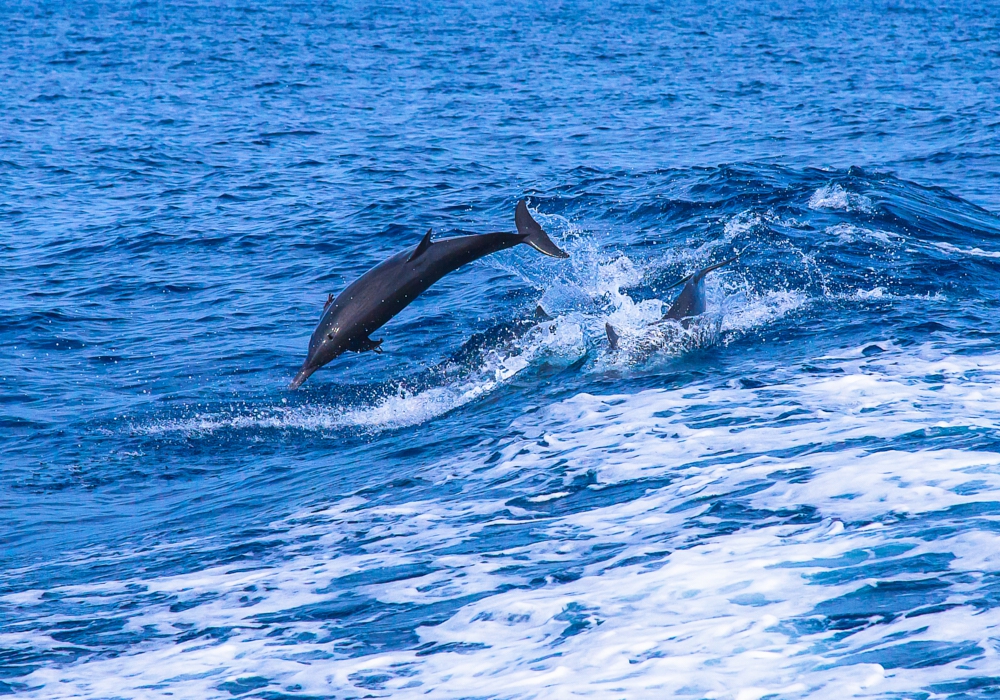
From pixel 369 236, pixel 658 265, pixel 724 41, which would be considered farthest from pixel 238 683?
pixel 724 41

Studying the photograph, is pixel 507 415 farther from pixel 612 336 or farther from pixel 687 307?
pixel 687 307

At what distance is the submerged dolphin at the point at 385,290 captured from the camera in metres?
10.1

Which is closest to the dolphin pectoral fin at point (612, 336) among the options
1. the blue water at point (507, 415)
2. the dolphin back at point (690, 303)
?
the blue water at point (507, 415)

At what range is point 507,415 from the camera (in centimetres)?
1128

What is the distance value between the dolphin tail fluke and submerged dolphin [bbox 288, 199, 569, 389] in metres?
0.36

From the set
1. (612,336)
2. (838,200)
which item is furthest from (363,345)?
(838,200)

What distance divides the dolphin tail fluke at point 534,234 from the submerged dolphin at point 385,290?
36 cm

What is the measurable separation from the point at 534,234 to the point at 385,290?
1647 millimetres

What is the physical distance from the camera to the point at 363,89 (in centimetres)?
3284

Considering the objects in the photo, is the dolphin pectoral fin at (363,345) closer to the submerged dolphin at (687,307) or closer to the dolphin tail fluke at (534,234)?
the dolphin tail fluke at (534,234)

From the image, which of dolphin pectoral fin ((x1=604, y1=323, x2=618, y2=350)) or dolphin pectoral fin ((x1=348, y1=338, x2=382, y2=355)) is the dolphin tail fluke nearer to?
dolphin pectoral fin ((x1=604, y1=323, x2=618, y2=350))

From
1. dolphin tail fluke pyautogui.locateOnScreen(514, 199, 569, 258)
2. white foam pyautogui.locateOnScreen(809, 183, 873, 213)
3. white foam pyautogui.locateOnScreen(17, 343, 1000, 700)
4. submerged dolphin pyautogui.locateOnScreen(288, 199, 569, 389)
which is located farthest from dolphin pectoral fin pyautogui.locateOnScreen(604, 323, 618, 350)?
white foam pyautogui.locateOnScreen(809, 183, 873, 213)

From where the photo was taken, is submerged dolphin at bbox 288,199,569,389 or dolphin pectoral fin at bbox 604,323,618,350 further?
dolphin pectoral fin at bbox 604,323,618,350

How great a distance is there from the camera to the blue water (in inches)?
256
